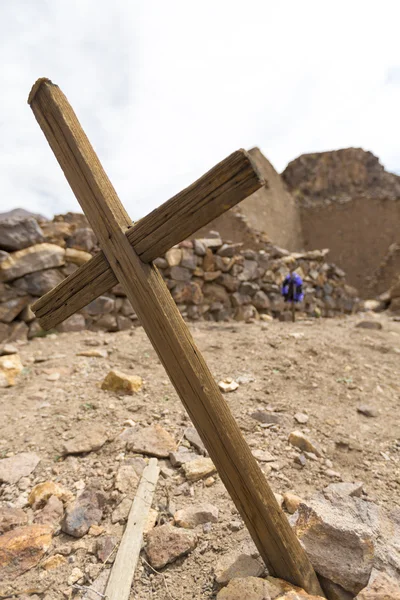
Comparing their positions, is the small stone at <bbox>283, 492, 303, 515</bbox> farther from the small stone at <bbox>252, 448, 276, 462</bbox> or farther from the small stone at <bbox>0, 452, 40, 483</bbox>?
the small stone at <bbox>0, 452, 40, 483</bbox>

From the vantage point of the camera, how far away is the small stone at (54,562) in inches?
53.9

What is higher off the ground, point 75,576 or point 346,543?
point 75,576

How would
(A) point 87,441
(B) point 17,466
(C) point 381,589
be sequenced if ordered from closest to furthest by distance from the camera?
(C) point 381,589
(B) point 17,466
(A) point 87,441

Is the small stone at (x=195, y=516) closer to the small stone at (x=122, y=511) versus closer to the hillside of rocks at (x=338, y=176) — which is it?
the small stone at (x=122, y=511)

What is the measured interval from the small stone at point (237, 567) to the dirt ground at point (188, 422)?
0.04 metres

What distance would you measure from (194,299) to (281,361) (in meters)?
2.36

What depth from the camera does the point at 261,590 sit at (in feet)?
3.53

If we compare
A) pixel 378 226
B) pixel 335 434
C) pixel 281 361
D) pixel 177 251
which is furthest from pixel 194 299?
pixel 378 226

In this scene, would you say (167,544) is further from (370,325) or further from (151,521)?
(370,325)

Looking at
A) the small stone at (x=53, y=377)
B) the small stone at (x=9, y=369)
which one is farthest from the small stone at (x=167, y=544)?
the small stone at (x=9, y=369)

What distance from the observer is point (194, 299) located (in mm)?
5594

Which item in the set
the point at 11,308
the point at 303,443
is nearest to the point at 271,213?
the point at 11,308

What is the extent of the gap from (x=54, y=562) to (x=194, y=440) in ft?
3.27

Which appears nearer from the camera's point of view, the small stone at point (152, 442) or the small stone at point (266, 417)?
the small stone at point (152, 442)
